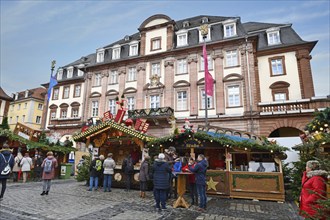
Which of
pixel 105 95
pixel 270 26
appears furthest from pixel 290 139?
pixel 105 95

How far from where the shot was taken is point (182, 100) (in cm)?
2277

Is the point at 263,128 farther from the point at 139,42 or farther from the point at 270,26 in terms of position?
the point at 139,42

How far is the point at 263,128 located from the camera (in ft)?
61.9

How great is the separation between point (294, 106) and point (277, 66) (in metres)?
5.53

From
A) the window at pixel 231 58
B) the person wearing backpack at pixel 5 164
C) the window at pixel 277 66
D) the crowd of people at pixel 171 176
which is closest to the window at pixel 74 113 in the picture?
the crowd of people at pixel 171 176

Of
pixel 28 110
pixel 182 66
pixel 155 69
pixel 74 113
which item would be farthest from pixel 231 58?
pixel 28 110

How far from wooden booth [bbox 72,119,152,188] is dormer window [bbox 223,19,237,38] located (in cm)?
1601

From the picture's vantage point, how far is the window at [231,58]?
70.5 ft

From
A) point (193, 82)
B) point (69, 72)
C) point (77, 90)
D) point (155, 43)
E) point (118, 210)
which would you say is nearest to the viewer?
point (118, 210)

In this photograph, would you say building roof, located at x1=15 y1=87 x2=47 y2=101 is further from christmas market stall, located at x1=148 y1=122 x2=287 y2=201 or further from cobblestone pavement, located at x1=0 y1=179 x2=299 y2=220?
christmas market stall, located at x1=148 y1=122 x2=287 y2=201

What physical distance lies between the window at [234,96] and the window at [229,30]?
5862mm

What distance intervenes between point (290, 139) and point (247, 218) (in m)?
9.96

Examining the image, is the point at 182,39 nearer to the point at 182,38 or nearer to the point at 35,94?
the point at 182,38

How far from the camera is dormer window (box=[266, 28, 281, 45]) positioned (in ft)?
74.2
